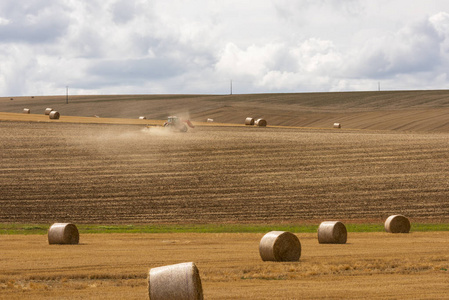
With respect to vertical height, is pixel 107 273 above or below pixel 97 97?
below

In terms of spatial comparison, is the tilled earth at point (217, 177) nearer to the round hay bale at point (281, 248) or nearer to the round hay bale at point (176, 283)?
the round hay bale at point (281, 248)

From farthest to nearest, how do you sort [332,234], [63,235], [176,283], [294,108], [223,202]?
[294,108]
[223,202]
[332,234]
[63,235]
[176,283]

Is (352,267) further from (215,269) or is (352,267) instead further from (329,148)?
(329,148)

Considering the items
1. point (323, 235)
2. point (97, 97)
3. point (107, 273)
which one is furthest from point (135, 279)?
point (97, 97)

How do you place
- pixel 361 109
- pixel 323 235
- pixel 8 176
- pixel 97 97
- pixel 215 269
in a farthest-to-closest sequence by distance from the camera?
pixel 97 97 < pixel 361 109 < pixel 8 176 < pixel 323 235 < pixel 215 269

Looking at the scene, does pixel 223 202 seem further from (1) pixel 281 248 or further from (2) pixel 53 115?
(2) pixel 53 115

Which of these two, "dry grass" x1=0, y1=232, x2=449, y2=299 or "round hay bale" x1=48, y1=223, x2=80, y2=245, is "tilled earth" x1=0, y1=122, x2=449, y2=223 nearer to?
"round hay bale" x1=48, y1=223, x2=80, y2=245

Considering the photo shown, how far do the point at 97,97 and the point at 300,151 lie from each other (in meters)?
95.6

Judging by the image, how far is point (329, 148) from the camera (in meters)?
53.8

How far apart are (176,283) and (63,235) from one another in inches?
548

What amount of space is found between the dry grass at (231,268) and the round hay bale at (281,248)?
0.32 meters

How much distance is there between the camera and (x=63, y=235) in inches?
993

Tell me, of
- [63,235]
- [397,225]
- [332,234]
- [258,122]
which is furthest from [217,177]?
[258,122]

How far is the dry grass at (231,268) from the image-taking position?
15.2m
